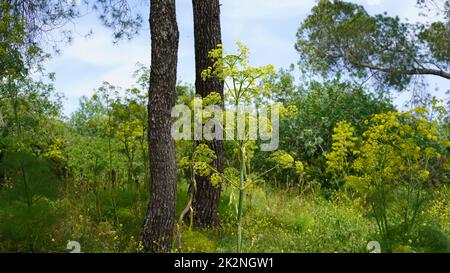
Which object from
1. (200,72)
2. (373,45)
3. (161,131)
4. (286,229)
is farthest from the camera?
(373,45)

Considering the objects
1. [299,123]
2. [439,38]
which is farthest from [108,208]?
[439,38]

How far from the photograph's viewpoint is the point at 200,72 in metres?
6.25

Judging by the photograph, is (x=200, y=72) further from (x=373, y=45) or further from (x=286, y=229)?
(x=373, y=45)

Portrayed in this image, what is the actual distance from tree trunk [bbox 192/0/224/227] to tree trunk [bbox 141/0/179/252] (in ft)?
3.58

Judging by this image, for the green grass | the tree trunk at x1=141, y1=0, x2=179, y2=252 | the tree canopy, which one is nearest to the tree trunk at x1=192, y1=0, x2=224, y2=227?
the green grass

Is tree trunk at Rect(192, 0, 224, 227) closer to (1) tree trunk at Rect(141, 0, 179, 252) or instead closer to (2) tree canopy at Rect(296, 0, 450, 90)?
(1) tree trunk at Rect(141, 0, 179, 252)

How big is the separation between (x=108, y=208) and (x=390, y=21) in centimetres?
850

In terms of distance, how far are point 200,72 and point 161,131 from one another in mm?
1374

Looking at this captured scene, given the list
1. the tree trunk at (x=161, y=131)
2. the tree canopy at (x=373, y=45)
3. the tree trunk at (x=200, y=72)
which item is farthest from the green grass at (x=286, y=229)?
the tree canopy at (x=373, y=45)

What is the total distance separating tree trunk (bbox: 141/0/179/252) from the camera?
5.12 meters

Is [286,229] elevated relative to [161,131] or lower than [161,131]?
lower

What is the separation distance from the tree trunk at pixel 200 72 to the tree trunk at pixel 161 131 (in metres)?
1.09

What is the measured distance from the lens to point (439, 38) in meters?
12.0

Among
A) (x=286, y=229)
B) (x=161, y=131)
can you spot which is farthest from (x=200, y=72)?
(x=286, y=229)
